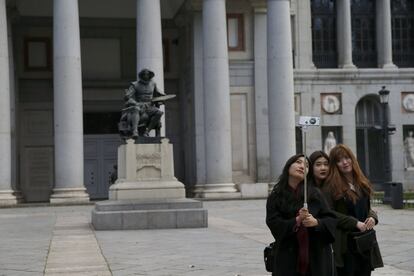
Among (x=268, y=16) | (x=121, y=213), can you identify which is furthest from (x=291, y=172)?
(x=268, y=16)

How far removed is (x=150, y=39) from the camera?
30672 millimetres

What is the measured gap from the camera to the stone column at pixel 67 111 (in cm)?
2984

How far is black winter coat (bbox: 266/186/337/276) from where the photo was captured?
5.89 m

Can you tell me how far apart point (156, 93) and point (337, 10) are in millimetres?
25377

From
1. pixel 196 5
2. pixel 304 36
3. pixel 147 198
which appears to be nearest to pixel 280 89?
pixel 196 5

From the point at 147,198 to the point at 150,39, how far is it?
1333 cm

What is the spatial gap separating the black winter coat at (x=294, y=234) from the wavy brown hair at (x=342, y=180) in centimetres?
56

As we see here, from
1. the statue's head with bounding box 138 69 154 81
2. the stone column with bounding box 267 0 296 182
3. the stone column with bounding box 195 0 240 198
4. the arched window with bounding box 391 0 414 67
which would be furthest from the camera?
the arched window with bounding box 391 0 414 67

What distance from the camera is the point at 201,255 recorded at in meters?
12.4

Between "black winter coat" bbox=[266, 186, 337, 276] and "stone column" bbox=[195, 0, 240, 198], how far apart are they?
2630 centimetres

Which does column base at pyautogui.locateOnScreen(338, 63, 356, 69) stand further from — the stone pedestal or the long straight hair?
the long straight hair

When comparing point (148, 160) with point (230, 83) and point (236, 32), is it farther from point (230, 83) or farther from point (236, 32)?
point (236, 32)

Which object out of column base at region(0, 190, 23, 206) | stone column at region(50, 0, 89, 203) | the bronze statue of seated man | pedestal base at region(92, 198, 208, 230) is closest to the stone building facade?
column base at region(0, 190, 23, 206)

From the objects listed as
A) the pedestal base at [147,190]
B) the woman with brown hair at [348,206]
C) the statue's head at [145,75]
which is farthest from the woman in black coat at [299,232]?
the statue's head at [145,75]
